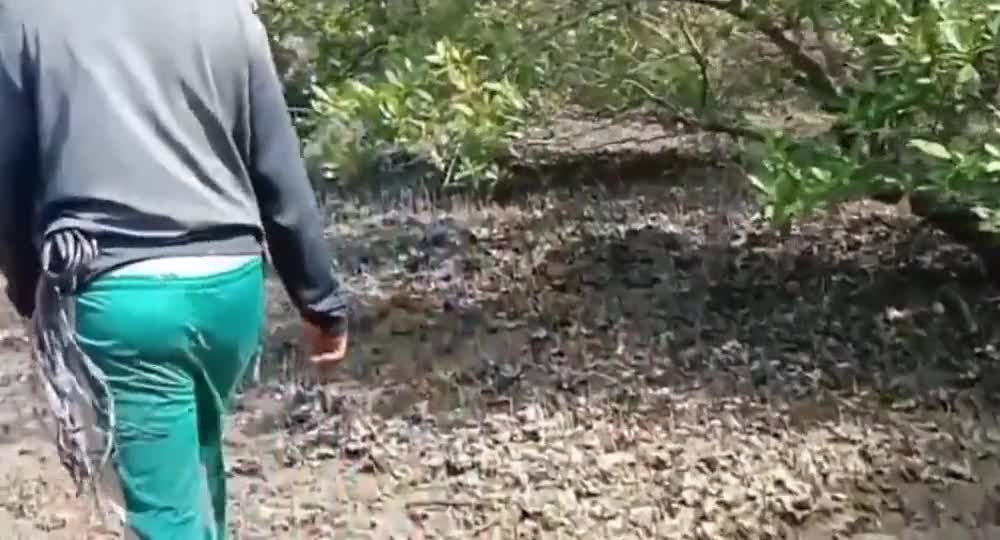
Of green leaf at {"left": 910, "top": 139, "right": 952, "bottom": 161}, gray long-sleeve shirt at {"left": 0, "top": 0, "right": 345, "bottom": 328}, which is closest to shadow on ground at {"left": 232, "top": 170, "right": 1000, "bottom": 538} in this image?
green leaf at {"left": 910, "top": 139, "right": 952, "bottom": 161}

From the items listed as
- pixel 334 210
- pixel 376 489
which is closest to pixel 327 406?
pixel 376 489

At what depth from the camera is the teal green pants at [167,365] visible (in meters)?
2.35

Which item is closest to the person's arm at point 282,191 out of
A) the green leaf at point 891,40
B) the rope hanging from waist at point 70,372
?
the rope hanging from waist at point 70,372

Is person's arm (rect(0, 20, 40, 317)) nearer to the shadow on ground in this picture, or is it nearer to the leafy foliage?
the leafy foliage

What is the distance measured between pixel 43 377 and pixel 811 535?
7.18 feet

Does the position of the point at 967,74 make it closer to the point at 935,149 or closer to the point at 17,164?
the point at 935,149

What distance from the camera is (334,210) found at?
8945mm

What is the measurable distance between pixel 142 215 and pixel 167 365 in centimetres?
22

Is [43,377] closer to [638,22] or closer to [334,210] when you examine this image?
[638,22]

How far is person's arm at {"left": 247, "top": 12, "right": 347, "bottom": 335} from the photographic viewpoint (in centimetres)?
248

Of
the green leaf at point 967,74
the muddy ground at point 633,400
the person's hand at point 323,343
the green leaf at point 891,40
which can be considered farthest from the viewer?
the muddy ground at point 633,400

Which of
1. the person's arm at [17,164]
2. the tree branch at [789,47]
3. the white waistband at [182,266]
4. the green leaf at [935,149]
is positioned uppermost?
the person's arm at [17,164]

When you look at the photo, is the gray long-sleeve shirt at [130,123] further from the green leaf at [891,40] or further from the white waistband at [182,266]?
the green leaf at [891,40]

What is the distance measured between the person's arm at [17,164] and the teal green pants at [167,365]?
17 cm
